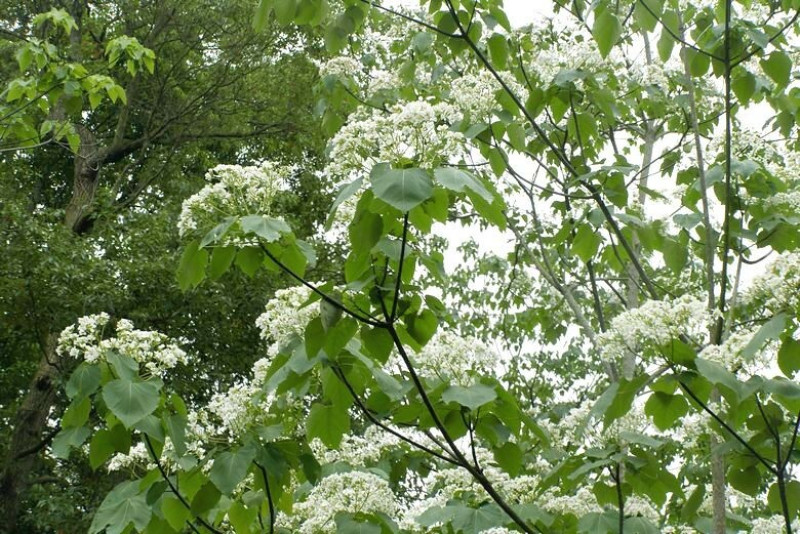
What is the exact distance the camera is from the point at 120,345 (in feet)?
10.5

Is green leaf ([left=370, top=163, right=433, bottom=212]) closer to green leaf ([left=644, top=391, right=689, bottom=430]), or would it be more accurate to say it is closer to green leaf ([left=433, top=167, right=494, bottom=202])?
green leaf ([left=433, top=167, right=494, bottom=202])

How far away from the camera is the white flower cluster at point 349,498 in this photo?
3.10 metres

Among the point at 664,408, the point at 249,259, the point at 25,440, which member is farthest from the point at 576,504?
the point at 25,440

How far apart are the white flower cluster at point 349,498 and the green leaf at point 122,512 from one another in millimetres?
516

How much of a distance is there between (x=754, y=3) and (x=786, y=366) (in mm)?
1897

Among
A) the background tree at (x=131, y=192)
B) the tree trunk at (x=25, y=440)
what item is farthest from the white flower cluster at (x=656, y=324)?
the tree trunk at (x=25, y=440)

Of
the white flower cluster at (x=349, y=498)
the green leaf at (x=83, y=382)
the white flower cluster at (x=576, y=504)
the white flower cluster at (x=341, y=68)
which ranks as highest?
the white flower cluster at (x=341, y=68)

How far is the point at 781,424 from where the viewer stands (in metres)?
2.74

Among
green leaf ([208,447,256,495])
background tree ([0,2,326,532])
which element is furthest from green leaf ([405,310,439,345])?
background tree ([0,2,326,532])

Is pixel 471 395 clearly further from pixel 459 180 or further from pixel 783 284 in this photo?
pixel 783 284

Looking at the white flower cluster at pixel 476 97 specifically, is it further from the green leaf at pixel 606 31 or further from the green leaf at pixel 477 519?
the green leaf at pixel 477 519

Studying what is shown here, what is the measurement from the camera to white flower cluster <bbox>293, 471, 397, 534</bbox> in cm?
310

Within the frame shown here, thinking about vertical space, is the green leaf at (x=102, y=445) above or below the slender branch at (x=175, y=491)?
above

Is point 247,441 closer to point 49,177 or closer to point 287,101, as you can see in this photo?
point 287,101
